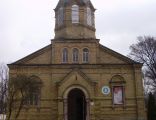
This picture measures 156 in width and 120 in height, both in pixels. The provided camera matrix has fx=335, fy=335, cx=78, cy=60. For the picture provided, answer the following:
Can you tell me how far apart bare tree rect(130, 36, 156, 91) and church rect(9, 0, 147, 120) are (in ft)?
39.4

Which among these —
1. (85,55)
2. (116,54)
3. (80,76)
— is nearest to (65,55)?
(85,55)

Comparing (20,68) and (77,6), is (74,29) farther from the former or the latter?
(20,68)

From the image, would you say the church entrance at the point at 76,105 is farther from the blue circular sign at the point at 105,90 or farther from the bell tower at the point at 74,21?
the bell tower at the point at 74,21

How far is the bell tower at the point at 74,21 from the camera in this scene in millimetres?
43156

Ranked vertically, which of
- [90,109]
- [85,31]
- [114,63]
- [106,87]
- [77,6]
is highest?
[77,6]

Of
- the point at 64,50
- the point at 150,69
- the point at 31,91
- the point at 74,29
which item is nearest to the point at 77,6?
the point at 74,29

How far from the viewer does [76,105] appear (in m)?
43.3

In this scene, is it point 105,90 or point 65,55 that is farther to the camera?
point 65,55

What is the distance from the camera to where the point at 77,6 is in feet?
143

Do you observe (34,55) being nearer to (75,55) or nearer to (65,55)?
(65,55)

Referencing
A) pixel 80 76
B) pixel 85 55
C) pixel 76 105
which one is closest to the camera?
pixel 80 76

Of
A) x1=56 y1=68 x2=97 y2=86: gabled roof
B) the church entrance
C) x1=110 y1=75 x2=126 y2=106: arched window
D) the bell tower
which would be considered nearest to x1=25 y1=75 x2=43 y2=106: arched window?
x1=56 y1=68 x2=97 y2=86: gabled roof

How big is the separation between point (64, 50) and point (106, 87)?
7.08 metres

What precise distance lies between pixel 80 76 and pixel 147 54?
668 inches
